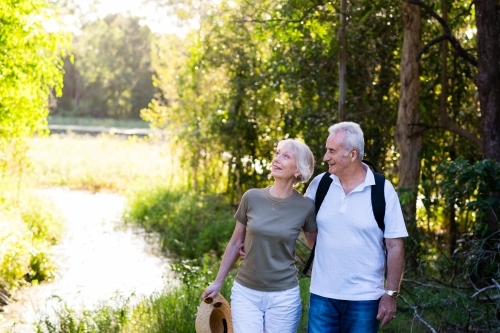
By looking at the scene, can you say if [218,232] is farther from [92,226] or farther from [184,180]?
[184,180]

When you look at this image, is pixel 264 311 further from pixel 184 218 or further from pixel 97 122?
pixel 97 122

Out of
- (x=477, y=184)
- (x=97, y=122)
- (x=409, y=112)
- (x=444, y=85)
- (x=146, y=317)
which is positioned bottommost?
(x=97, y=122)

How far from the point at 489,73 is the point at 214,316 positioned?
14.1 ft

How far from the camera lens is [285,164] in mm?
3893

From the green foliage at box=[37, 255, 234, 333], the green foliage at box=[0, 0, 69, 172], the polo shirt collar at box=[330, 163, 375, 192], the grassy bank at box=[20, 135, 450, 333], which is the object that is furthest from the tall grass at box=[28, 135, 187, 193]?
the polo shirt collar at box=[330, 163, 375, 192]

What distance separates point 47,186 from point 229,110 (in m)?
7.53

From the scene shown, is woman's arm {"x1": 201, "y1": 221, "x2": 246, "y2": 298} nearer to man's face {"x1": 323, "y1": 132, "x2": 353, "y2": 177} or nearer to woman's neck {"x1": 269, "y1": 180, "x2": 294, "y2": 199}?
woman's neck {"x1": 269, "y1": 180, "x2": 294, "y2": 199}

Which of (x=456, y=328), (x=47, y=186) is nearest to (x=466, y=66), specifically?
(x=456, y=328)

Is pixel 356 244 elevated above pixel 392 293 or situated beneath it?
elevated above

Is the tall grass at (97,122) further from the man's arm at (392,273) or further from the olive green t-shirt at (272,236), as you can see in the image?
the man's arm at (392,273)

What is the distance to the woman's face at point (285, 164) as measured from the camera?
389 cm

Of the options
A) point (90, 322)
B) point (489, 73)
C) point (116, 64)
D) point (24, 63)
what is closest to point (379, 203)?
point (90, 322)

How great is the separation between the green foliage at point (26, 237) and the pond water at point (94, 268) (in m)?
0.18

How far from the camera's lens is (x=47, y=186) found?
62.3ft
